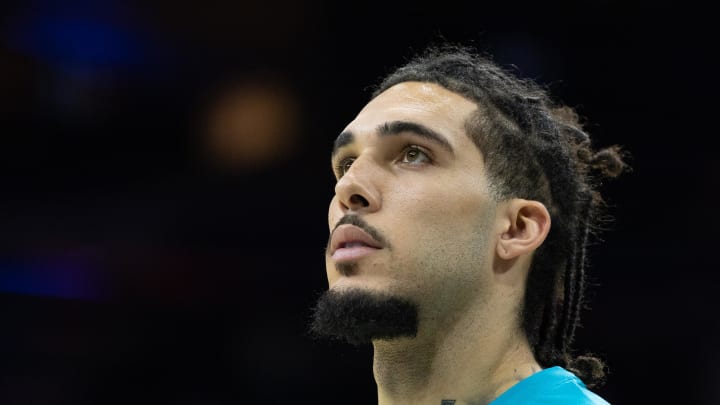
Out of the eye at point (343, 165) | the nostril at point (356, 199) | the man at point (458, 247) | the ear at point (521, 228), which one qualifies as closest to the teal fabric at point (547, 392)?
the man at point (458, 247)

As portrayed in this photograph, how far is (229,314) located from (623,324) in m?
1.91

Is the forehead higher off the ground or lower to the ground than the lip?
higher

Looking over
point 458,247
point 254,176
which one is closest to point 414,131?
point 458,247

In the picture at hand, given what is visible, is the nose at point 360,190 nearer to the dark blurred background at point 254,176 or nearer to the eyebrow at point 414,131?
the eyebrow at point 414,131

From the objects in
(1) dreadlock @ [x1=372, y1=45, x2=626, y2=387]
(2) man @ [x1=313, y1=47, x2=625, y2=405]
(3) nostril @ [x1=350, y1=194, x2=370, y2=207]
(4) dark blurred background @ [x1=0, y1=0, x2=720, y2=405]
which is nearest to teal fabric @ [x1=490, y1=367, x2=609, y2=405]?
(2) man @ [x1=313, y1=47, x2=625, y2=405]

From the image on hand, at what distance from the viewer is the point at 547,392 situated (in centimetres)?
200

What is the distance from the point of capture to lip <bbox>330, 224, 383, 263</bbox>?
2080 mm

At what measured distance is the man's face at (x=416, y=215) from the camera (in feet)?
6.79

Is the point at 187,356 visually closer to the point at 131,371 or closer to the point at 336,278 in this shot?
the point at 131,371

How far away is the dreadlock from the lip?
Result: 0.37m

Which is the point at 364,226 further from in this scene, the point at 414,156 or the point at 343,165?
the point at 343,165

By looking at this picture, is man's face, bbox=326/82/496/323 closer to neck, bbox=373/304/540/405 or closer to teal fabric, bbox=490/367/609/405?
neck, bbox=373/304/540/405

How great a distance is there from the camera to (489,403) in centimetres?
204

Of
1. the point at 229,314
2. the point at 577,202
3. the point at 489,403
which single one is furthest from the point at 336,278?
the point at 229,314
